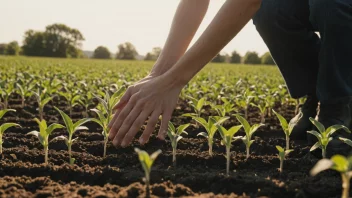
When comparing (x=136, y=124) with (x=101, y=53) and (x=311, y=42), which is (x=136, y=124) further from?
(x=101, y=53)

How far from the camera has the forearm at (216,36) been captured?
268 cm

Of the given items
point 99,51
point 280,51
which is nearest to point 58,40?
point 99,51

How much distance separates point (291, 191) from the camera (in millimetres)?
2330

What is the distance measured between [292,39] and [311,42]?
22cm

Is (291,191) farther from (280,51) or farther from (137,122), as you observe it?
(280,51)

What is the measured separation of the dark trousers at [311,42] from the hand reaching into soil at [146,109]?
135 cm

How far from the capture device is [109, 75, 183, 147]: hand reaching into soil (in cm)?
272

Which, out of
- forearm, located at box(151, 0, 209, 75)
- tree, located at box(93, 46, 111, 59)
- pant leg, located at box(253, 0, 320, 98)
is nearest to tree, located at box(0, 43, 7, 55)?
tree, located at box(93, 46, 111, 59)

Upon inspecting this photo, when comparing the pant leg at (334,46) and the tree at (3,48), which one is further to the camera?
the tree at (3,48)

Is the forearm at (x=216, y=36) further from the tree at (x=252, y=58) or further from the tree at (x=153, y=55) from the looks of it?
the tree at (x=153, y=55)

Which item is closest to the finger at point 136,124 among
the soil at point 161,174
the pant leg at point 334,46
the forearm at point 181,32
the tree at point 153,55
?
the soil at point 161,174

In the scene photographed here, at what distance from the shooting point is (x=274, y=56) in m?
4.14

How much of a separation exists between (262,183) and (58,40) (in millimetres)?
88202

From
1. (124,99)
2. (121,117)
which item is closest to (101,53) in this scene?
(124,99)
